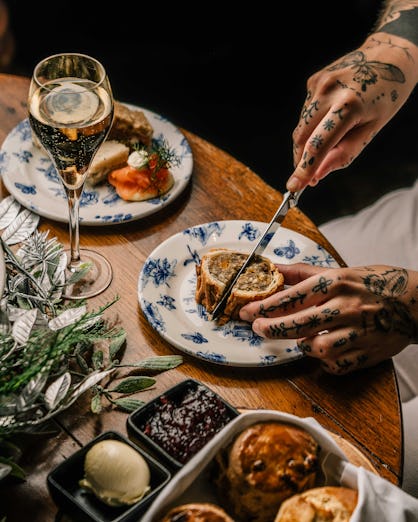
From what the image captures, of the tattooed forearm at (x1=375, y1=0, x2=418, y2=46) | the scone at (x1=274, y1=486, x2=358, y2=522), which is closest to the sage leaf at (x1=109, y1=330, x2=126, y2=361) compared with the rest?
the scone at (x1=274, y1=486, x2=358, y2=522)

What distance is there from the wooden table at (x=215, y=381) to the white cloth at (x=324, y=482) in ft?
0.67

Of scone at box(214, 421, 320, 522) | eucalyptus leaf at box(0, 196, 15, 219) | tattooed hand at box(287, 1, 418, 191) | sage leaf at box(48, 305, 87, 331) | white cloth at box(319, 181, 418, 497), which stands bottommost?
white cloth at box(319, 181, 418, 497)

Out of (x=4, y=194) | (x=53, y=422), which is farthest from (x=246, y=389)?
(x=4, y=194)

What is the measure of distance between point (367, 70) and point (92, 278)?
Answer: 0.79 meters

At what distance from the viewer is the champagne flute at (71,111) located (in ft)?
3.92

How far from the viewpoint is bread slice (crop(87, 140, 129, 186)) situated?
1.68 m

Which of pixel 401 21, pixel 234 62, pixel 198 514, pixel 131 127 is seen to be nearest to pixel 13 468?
pixel 198 514

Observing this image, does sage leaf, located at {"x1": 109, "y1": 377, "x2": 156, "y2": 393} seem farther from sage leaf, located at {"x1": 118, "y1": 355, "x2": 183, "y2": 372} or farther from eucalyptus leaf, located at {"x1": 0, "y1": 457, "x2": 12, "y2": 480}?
eucalyptus leaf, located at {"x1": 0, "y1": 457, "x2": 12, "y2": 480}

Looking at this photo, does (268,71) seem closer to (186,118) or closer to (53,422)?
(186,118)

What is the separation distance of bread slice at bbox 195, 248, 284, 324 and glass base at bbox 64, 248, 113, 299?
7.6 inches

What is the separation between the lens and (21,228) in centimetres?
148

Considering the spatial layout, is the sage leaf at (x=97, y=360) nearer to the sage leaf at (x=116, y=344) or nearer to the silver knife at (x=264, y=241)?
the sage leaf at (x=116, y=344)

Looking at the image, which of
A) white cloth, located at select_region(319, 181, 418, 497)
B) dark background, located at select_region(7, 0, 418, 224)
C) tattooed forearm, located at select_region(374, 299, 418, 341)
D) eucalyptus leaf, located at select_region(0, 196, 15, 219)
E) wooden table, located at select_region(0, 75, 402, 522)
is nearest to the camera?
wooden table, located at select_region(0, 75, 402, 522)

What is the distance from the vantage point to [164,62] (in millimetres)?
3037
